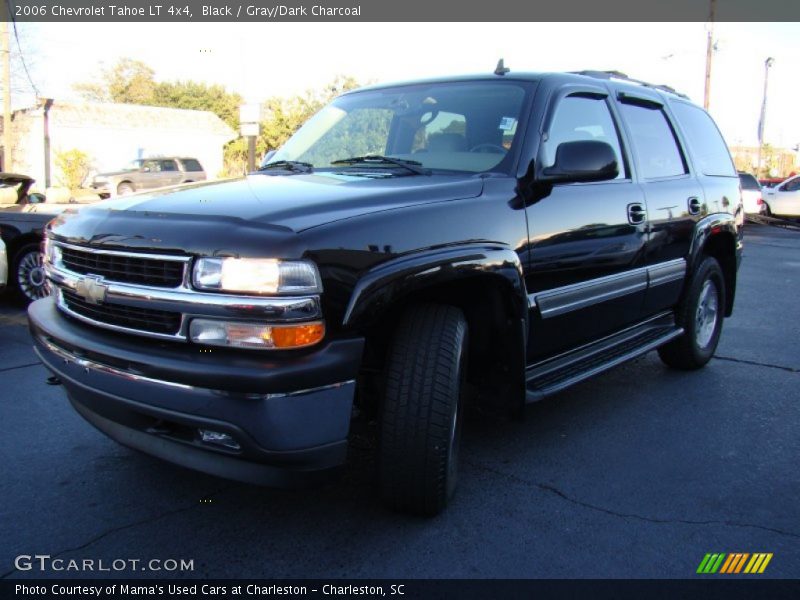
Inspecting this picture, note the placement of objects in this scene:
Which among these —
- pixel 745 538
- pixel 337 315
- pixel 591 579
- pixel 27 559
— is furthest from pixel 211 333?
pixel 745 538

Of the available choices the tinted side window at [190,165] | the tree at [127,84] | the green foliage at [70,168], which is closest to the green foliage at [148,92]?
the tree at [127,84]

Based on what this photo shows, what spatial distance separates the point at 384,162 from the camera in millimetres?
3561

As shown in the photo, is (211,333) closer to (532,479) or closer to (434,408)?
(434,408)

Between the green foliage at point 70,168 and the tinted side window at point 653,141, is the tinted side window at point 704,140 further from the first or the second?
the green foliage at point 70,168

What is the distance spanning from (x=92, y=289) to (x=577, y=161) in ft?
7.14

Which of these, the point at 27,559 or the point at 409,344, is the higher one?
the point at 409,344

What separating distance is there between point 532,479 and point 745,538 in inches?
36.4

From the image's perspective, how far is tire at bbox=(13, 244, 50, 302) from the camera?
282 inches

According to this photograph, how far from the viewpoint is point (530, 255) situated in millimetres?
3180

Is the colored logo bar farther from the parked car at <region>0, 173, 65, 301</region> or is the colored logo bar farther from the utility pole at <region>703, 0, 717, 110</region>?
the utility pole at <region>703, 0, 717, 110</region>

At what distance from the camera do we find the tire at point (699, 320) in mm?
4898

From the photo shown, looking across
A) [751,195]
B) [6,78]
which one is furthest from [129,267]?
[6,78]

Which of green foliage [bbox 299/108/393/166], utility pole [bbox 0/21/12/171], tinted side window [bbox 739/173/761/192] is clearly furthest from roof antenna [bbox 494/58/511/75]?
utility pole [bbox 0/21/12/171]

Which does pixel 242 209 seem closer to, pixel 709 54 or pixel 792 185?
pixel 792 185
